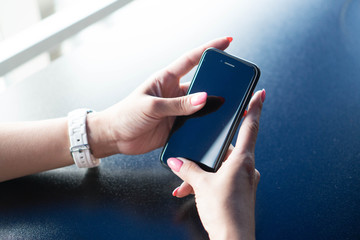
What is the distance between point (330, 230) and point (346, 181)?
12 cm

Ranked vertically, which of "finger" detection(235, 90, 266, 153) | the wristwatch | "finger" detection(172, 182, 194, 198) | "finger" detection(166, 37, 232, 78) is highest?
"finger" detection(166, 37, 232, 78)

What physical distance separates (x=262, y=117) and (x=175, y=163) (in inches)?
9.8

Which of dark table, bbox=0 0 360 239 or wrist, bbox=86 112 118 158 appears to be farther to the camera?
wrist, bbox=86 112 118 158

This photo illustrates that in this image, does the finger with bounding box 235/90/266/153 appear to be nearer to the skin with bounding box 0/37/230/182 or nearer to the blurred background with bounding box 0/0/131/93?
the skin with bounding box 0/37/230/182

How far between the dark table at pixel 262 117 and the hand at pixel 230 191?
0.20 ft

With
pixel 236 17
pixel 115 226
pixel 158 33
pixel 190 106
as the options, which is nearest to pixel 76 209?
pixel 115 226

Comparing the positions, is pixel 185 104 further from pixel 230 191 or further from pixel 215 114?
pixel 230 191

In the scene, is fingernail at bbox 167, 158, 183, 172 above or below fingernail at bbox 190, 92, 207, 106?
below

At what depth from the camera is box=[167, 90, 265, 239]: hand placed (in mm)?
544

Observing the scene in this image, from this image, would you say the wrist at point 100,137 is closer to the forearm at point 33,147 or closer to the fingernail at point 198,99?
the forearm at point 33,147

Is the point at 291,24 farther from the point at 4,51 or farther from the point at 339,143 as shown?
the point at 4,51

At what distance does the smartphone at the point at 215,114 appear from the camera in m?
0.68

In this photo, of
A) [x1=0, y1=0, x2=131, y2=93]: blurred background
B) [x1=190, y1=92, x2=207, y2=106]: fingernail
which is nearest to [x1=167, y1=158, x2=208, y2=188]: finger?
[x1=190, y1=92, x2=207, y2=106]: fingernail

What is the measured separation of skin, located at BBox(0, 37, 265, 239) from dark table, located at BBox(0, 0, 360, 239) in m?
0.03
